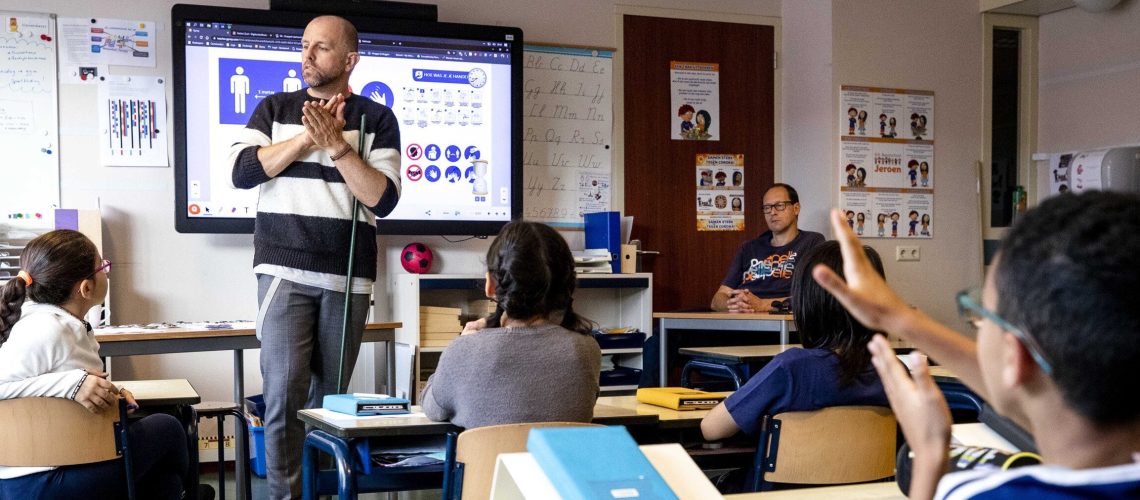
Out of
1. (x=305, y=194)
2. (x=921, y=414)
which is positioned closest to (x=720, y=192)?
(x=305, y=194)

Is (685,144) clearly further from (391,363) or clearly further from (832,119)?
(391,363)

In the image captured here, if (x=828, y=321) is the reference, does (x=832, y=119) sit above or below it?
above

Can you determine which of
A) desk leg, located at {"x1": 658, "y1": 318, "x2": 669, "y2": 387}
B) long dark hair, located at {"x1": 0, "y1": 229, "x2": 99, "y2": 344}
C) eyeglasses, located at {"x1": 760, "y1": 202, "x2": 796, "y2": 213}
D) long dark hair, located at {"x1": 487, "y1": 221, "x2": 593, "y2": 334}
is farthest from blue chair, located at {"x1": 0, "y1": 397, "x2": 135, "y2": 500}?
eyeglasses, located at {"x1": 760, "y1": 202, "x2": 796, "y2": 213}

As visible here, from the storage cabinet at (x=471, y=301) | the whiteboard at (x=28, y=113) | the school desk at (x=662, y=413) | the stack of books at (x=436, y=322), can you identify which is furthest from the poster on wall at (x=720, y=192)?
the school desk at (x=662, y=413)

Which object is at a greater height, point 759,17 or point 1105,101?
point 759,17

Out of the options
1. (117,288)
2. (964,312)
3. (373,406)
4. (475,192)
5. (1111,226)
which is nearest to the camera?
(1111,226)

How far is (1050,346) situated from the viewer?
0.79 metres

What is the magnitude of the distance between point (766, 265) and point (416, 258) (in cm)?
181

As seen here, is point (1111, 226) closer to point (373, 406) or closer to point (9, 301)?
point (373, 406)

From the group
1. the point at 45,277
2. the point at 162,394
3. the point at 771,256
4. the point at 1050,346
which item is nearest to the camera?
the point at 1050,346

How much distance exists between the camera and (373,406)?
238 centimetres

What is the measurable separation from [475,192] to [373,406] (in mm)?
2835

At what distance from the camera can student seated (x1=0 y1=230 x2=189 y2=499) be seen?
2.46 metres

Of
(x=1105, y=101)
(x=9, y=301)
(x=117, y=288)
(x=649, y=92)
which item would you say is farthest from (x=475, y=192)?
(x=1105, y=101)
